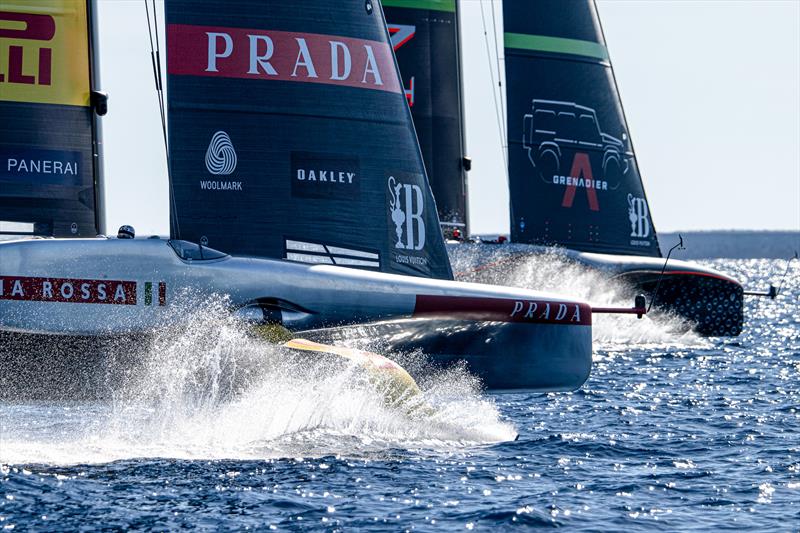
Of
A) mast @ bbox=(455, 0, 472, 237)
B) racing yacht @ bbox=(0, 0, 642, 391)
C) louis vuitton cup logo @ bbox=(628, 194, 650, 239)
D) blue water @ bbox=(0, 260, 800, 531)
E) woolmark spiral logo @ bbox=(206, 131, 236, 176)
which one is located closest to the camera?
blue water @ bbox=(0, 260, 800, 531)

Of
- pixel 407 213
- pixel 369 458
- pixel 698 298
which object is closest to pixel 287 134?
pixel 407 213

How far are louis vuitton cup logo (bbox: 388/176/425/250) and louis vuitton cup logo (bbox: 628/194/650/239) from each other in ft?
32.5

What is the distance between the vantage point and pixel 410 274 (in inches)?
446

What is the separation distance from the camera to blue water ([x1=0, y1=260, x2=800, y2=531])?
756cm

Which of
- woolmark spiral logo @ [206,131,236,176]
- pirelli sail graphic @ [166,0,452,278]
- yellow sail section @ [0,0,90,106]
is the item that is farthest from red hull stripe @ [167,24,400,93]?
yellow sail section @ [0,0,90,106]

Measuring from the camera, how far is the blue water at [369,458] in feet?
24.8

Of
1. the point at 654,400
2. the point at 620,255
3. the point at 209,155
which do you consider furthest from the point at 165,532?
the point at 620,255

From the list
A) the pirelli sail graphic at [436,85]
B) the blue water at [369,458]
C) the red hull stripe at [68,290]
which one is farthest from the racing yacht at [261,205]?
the pirelli sail graphic at [436,85]

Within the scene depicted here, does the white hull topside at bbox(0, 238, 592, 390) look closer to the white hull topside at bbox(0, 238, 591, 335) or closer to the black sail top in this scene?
the white hull topside at bbox(0, 238, 591, 335)

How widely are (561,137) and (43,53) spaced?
10731 millimetres

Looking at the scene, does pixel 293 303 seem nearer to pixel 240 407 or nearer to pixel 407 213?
pixel 240 407

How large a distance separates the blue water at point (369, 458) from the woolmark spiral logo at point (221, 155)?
59.3 inches

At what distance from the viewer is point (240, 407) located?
973cm

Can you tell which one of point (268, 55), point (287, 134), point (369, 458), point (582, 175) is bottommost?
point (369, 458)
